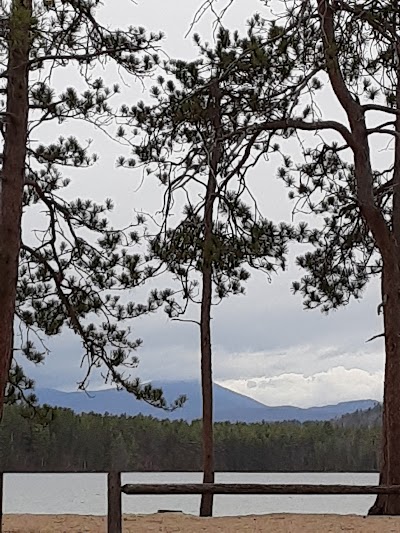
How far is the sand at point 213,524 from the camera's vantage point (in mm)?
9164

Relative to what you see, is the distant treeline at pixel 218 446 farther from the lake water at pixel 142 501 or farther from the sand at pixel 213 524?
the sand at pixel 213 524

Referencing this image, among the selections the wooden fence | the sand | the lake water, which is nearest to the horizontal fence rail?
the wooden fence

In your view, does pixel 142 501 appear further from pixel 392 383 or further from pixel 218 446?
pixel 392 383

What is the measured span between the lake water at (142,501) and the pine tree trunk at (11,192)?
17.9 ft

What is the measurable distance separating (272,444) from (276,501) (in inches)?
208

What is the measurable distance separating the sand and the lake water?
2971 millimetres

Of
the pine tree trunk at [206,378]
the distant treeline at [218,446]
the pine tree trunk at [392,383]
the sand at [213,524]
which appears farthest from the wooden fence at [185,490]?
the distant treeline at [218,446]

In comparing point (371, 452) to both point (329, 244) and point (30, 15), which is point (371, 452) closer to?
point (329, 244)

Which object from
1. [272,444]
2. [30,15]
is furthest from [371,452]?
[30,15]

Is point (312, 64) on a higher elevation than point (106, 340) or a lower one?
higher

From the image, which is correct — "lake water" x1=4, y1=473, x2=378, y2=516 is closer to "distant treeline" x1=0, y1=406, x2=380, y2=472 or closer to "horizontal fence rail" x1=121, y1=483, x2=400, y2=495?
"distant treeline" x1=0, y1=406, x2=380, y2=472

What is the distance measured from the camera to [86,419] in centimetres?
2277

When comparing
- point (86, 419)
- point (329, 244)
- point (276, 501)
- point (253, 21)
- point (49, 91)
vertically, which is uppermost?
point (253, 21)

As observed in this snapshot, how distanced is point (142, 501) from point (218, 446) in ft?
18.4
